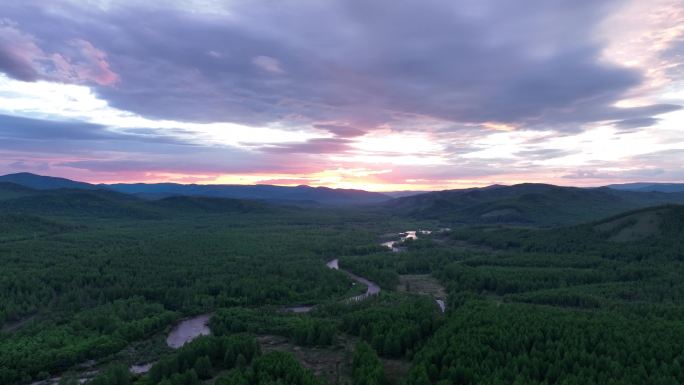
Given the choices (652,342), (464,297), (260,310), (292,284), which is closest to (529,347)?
(652,342)

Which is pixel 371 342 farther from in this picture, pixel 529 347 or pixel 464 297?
pixel 464 297

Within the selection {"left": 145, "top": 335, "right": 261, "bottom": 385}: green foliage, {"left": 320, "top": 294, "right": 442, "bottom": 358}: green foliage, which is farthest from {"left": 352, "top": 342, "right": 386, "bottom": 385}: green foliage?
{"left": 145, "top": 335, "right": 261, "bottom": 385}: green foliage

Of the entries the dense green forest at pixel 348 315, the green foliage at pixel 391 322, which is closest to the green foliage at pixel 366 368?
the dense green forest at pixel 348 315

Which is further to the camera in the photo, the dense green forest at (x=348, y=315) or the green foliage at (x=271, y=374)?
the dense green forest at (x=348, y=315)

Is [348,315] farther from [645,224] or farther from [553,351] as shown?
[645,224]

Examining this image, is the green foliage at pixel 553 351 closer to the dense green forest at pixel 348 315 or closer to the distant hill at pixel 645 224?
the dense green forest at pixel 348 315

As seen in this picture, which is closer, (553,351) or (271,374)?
(271,374)

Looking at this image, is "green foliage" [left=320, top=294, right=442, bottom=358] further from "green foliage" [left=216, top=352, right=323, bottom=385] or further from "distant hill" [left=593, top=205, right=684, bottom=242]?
"distant hill" [left=593, top=205, right=684, bottom=242]

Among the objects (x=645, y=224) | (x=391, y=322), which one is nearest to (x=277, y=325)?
(x=391, y=322)
